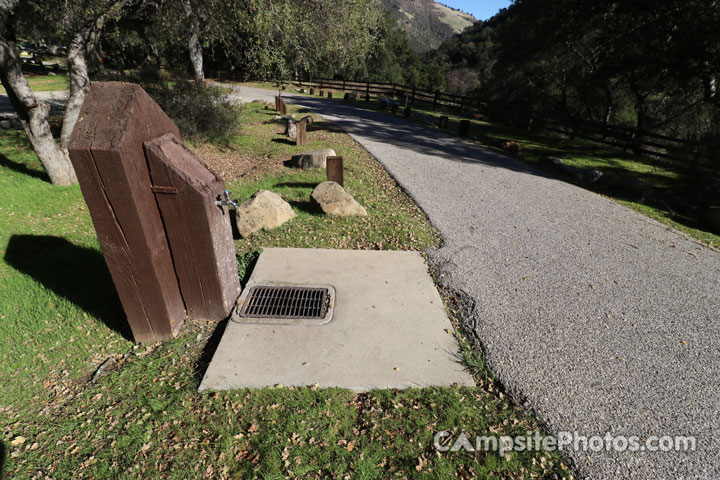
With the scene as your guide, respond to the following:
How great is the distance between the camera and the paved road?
9.11ft

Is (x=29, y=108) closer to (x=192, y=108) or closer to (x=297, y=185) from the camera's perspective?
(x=192, y=108)

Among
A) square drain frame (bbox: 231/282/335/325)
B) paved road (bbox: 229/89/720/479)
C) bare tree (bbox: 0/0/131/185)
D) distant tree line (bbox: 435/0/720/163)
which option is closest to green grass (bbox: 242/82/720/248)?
paved road (bbox: 229/89/720/479)

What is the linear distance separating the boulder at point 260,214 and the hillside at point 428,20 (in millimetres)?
137010

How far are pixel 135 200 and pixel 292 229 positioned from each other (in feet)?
9.93

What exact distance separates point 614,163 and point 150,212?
15.1m

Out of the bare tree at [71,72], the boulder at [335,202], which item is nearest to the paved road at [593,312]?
the boulder at [335,202]

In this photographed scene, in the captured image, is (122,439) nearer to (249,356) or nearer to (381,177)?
(249,356)

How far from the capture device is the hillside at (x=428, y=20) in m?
134

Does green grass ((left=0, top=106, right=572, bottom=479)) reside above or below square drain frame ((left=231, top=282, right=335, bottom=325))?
below

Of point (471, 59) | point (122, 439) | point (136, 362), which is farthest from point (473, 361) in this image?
point (471, 59)

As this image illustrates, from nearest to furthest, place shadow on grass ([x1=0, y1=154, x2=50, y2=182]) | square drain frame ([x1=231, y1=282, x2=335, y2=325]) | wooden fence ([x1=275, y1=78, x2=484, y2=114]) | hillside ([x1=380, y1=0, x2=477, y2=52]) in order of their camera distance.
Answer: square drain frame ([x1=231, y1=282, x2=335, y2=325]) → shadow on grass ([x1=0, y1=154, x2=50, y2=182]) → wooden fence ([x1=275, y1=78, x2=484, y2=114]) → hillside ([x1=380, y1=0, x2=477, y2=52])

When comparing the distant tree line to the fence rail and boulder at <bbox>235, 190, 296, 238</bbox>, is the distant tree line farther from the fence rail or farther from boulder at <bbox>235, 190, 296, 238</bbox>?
boulder at <bbox>235, 190, 296, 238</bbox>

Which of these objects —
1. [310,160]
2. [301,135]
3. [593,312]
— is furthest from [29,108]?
[593,312]

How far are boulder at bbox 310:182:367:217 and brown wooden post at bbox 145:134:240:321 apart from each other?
2719 millimetres
